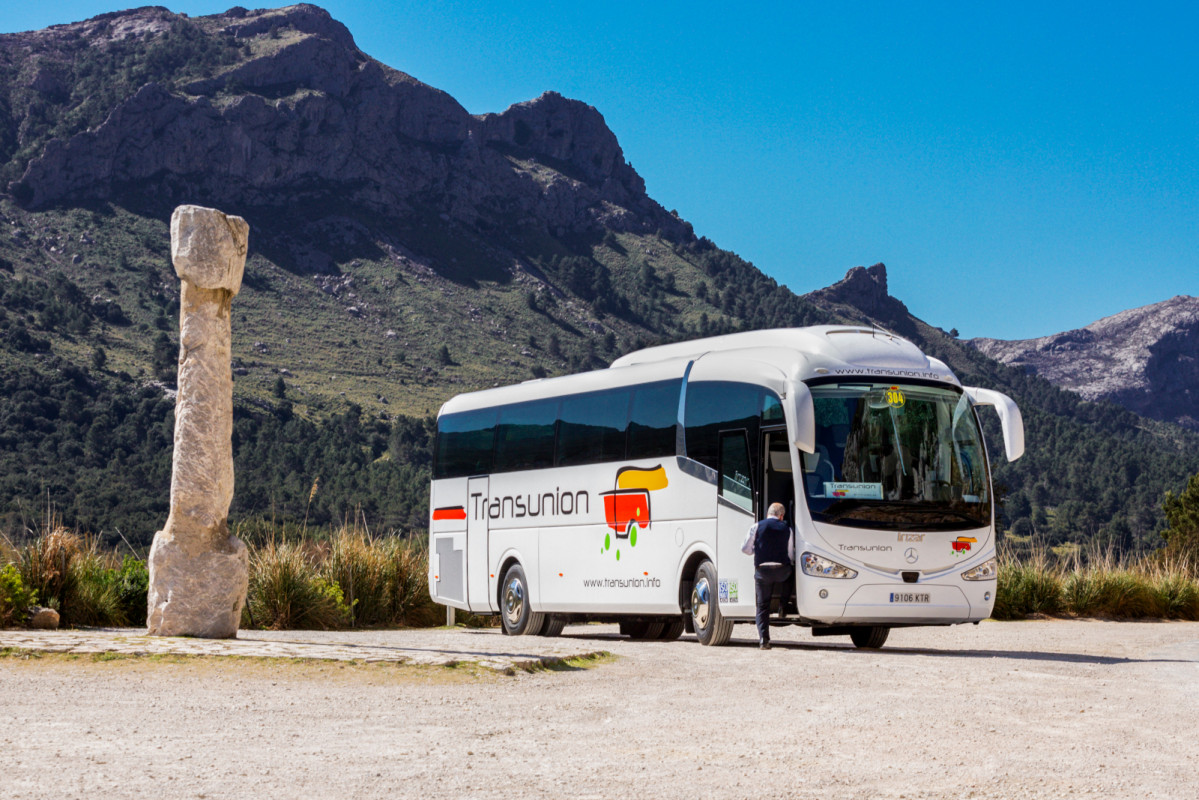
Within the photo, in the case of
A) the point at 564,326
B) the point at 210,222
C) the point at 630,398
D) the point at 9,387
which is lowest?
the point at 630,398

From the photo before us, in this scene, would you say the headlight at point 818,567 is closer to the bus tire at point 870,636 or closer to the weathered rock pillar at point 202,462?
the bus tire at point 870,636

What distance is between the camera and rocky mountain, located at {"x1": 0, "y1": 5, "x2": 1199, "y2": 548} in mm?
88812

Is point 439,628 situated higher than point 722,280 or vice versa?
point 722,280

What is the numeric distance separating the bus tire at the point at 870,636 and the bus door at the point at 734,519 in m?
2.05

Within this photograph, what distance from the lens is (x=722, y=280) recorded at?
16000 centimetres

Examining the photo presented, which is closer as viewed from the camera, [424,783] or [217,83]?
[424,783]

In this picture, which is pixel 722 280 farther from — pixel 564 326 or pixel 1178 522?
pixel 1178 522

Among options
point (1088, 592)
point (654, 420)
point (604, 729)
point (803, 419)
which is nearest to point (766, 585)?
point (803, 419)

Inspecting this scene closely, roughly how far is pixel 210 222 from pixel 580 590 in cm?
700

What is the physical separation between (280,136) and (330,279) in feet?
90.2

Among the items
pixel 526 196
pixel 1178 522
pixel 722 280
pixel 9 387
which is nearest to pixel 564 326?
pixel 722 280

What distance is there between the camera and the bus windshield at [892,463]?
14.9 m

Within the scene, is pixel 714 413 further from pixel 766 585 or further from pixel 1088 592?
pixel 1088 592

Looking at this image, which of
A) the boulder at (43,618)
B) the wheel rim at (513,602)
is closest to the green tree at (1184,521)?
the wheel rim at (513,602)
